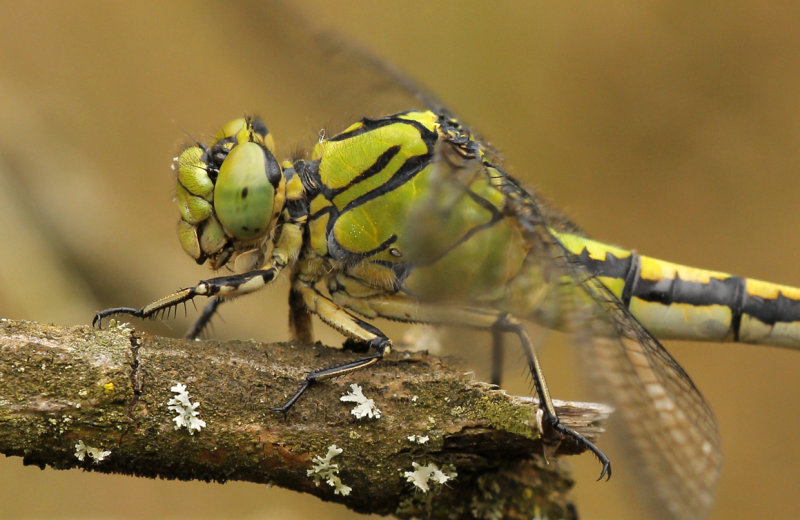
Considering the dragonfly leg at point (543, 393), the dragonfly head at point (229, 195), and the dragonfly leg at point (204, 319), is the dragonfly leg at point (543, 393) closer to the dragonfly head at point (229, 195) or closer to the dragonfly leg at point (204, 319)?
the dragonfly head at point (229, 195)

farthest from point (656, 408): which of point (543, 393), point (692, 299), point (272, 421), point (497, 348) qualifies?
point (272, 421)

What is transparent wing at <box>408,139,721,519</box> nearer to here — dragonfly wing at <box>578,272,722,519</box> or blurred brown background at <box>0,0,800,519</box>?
dragonfly wing at <box>578,272,722,519</box>

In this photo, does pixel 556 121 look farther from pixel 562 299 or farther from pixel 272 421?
pixel 272 421

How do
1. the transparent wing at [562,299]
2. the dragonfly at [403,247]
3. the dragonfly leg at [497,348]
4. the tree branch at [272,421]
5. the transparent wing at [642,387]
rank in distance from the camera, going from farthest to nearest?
the dragonfly leg at [497,348], the dragonfly at [403,247], the transparent wing at [562,299], the transparent wing at [642,387], the tree branch at [272,421]

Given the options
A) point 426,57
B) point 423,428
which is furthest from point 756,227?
point 423,428

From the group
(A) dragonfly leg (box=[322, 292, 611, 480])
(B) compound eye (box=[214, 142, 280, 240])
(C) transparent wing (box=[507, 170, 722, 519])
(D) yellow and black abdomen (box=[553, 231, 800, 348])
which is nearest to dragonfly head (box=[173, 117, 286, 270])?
(B) compound eye (box=[214, 142, 280, 240])

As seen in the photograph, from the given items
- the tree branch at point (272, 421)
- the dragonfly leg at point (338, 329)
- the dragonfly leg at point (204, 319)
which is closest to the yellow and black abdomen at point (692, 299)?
the tree branch at point (272, 421)

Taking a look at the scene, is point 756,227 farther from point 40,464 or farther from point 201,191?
point 40,464
